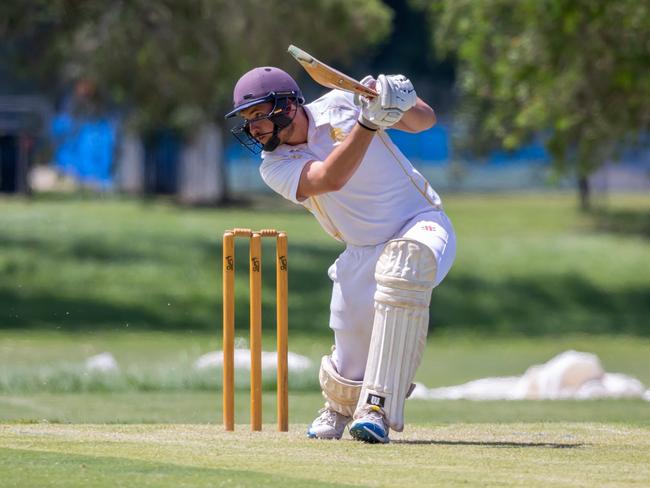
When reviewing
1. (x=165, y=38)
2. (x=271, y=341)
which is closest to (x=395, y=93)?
(x=271, y=341)

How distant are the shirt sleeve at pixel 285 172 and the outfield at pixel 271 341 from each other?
3.32ft

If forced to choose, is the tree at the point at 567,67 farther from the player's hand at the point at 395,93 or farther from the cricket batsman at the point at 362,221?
the player's hand at the point at 395,93

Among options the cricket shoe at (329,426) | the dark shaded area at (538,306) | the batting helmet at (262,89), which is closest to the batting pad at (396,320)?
the cricket shoe at (329,426)

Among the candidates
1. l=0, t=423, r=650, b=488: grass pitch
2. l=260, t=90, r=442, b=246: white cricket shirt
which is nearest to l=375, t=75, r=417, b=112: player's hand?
l=260, t=90, r=442, b=246: white cricket shirt

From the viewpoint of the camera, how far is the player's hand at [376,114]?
5980mm

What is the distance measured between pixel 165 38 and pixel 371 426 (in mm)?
14746

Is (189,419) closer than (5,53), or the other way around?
(189,419)

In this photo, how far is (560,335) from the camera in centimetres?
1955

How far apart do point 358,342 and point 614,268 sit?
57.3 ft

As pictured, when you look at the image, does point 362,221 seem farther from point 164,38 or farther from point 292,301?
point 164,38

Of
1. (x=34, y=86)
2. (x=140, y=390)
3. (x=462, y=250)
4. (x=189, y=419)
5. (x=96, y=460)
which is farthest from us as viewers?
(x=34, y=86)

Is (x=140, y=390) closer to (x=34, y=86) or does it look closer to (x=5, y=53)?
(x=5, y=53)

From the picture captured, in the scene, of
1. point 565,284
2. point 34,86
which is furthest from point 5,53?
point 565,284

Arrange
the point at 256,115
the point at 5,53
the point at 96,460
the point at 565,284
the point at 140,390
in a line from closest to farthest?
the point at 96,460 < the point at 256,115 < the point at 140,390 < the point at 565,284 < the point at 5,53
